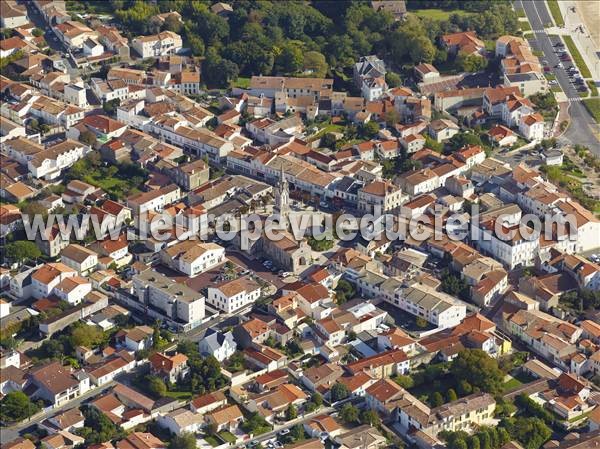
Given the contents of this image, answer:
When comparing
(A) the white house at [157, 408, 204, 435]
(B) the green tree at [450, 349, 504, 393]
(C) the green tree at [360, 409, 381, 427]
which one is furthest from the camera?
(B) the green tree at [450, 349, 504, 393]

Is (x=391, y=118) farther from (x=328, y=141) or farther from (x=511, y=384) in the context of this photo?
(x=511, y=384)

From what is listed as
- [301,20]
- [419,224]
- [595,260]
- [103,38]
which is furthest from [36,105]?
[595,260]

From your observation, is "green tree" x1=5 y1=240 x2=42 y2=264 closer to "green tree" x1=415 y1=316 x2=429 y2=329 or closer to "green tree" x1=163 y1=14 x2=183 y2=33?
"green tree" x1=415 y1=316 x2=429 y2=329

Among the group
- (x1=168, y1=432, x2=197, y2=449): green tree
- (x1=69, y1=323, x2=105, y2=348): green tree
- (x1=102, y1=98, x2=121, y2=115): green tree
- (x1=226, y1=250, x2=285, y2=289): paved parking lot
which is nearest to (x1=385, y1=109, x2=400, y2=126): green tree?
(x1=102, y1=98, x2=121, y2=115): green tree

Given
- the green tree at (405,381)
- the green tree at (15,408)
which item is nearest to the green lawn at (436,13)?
the green tree at (405,381)

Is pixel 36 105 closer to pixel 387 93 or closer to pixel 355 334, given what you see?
pixel 387 93

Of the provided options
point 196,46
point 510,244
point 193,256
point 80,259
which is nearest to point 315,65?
point 196,46

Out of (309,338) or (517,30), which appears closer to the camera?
(309,338)
